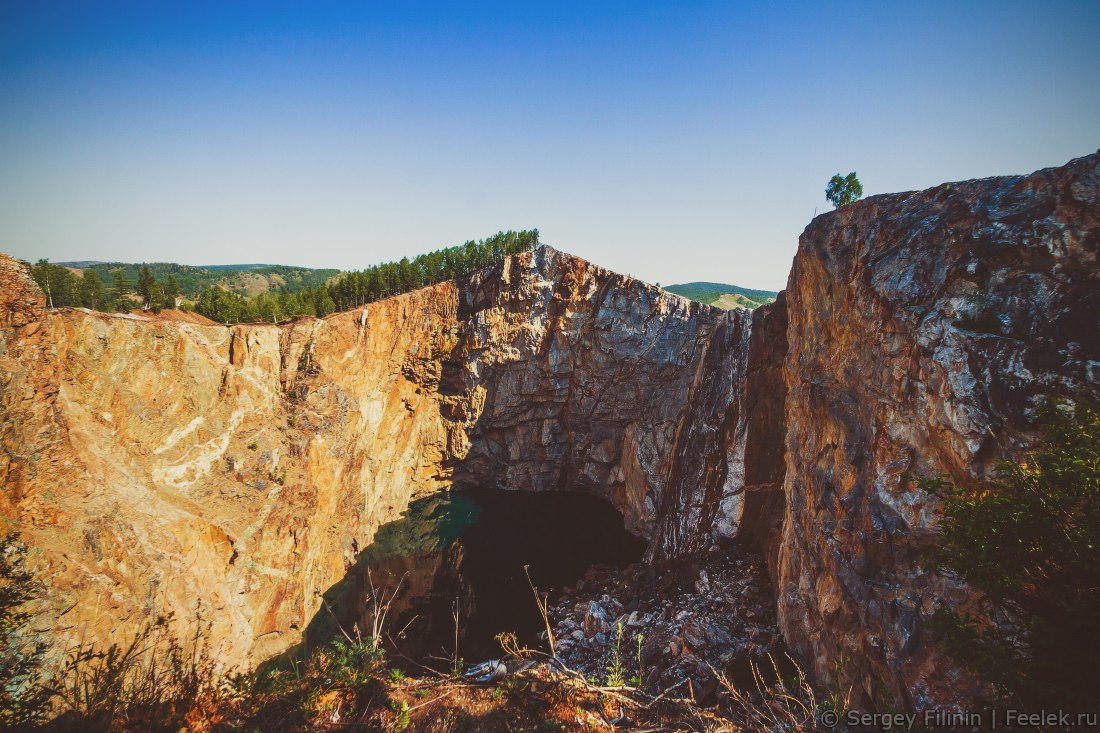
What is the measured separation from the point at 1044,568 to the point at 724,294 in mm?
93857

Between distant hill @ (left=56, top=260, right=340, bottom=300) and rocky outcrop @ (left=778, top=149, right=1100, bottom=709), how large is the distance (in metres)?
123

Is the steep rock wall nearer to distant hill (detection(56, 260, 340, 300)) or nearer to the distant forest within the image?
the distant forest

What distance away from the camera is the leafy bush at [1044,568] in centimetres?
442

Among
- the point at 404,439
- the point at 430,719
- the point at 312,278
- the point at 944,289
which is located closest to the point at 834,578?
the point at 944,289

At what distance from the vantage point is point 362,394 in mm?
25547

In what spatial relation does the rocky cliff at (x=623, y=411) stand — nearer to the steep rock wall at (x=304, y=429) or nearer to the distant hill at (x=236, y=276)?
the steep rock wall at (x=304, y=429)

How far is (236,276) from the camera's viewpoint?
5408 inches

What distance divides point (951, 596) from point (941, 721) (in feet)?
7.51

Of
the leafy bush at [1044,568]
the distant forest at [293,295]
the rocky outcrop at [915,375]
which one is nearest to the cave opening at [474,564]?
the rocky outcrop at [915,375]

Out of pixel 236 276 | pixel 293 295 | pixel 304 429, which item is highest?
pixel 236 276

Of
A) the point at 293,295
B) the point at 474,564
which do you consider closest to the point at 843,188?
the point at 474,564

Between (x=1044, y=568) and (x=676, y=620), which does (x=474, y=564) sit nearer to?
(x=676, y=620)

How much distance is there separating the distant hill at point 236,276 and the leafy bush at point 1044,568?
419 ft

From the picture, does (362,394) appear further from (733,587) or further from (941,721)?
(941,721)
